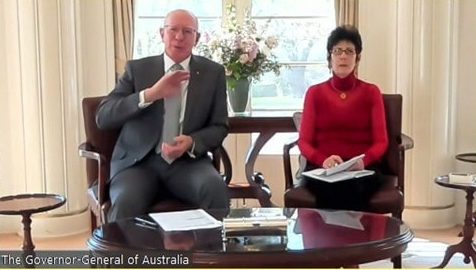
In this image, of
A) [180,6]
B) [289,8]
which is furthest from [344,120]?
[180,6]

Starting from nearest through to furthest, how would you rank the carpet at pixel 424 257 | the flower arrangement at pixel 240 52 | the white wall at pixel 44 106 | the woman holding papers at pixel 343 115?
the woman holding papers at pixel 343 115 < the carpet at pixel 424 257 < the flower arrangement at pixel 240 52 < the white wall at pixel 44 106

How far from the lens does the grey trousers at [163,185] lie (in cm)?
318

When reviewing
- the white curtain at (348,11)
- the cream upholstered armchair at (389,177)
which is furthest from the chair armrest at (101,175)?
the white curtain at (348,11)

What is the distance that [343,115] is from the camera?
369cm

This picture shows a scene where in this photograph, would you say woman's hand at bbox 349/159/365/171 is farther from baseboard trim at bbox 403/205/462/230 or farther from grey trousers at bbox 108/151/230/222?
baseboard trim at bbox 403/205/462/230

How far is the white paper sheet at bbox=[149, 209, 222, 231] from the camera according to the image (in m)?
2.54

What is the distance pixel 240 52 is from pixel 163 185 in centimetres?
116

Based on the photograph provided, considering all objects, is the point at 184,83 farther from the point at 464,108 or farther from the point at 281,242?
the point at 464,108

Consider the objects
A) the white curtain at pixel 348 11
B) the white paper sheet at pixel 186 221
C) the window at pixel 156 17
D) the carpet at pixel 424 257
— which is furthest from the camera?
the window at pixel 156 17

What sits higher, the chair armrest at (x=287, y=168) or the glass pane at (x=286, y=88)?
the glass pane at (x=286, y=88)

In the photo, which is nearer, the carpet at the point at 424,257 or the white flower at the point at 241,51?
the carpet at the point at 424,257

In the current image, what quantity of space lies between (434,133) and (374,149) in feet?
3.53

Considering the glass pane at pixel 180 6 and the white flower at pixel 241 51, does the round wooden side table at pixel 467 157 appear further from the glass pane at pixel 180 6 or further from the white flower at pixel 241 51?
the glass pane at pixel 180 6

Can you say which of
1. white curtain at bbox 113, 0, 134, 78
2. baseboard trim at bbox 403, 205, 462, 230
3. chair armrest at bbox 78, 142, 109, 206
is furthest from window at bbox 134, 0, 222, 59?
baseboard trim at bbox 403, 205, 462, 230
